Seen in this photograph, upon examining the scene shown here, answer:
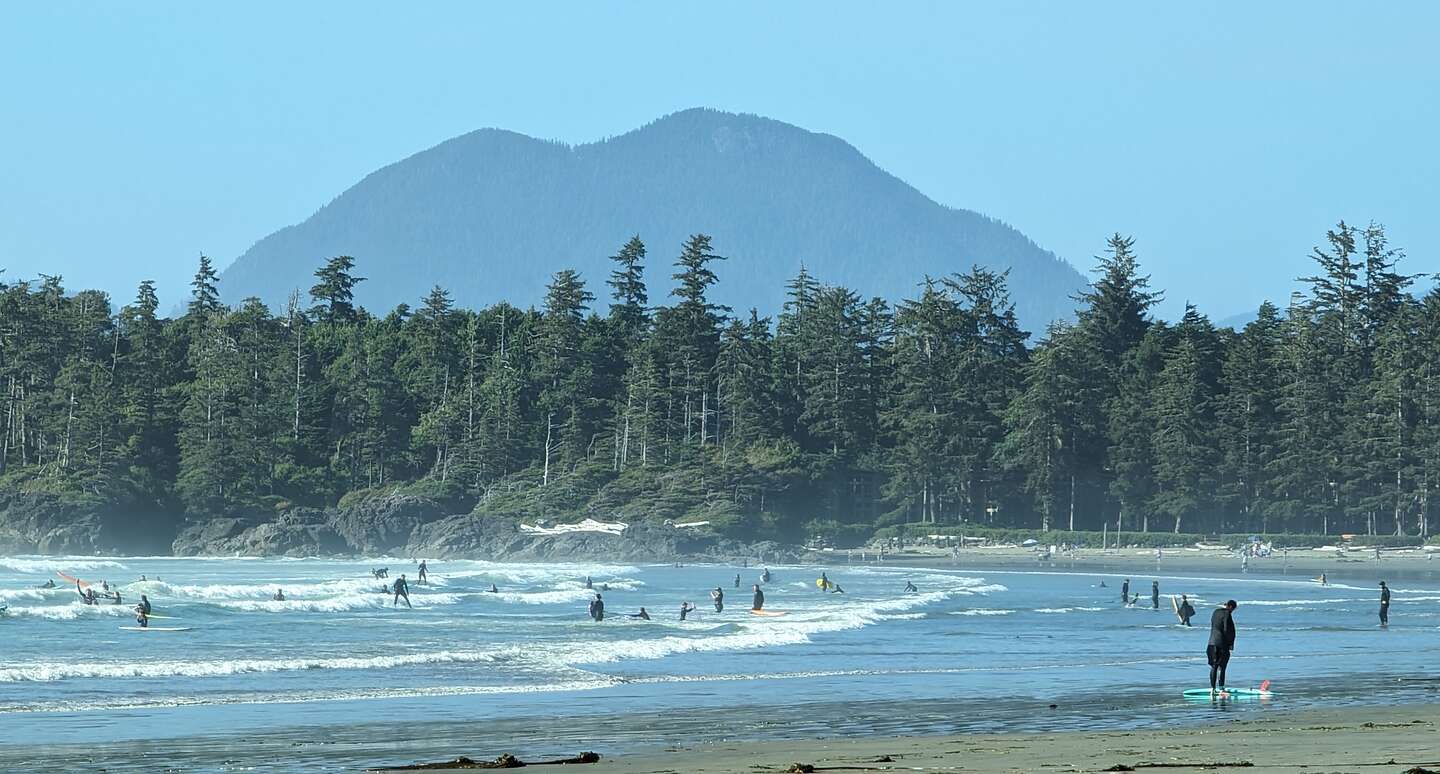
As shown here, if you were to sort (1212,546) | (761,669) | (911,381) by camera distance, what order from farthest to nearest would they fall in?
(911,381)
(1212,546)
(761,669)

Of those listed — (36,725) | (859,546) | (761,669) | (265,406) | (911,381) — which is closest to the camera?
(36,725)

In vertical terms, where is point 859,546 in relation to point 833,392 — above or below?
below

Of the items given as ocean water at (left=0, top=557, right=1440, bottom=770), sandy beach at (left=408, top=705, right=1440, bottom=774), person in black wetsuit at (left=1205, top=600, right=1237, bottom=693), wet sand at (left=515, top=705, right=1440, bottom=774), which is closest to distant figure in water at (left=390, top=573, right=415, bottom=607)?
ocean water at (left=0, top=557, right=1440, bottom=770)

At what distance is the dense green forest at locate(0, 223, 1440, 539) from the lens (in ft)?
371

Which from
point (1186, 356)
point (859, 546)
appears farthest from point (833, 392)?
point (1186, 356)

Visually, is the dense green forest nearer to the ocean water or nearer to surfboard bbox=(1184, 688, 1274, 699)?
the ocean water

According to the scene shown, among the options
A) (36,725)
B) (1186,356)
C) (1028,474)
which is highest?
(1186,356)

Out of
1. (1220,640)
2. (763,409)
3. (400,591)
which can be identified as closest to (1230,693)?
(1220,640)

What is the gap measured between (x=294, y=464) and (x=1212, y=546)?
66086 mm

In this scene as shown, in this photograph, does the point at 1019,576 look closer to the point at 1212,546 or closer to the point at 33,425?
the point at 1212,546

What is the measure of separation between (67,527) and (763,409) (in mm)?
48038

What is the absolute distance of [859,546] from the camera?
115625mm

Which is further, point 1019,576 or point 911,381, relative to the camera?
point 911,381

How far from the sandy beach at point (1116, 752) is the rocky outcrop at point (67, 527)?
359 feet
